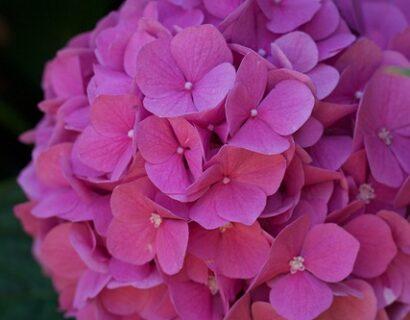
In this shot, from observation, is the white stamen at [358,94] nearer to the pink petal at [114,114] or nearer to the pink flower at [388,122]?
the pink flower at [388,122]

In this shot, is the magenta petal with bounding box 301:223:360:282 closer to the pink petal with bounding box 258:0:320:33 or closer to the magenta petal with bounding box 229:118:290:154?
the magenta petal with bounding box 229:118:290:154

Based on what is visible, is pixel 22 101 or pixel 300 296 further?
pixel 22 101

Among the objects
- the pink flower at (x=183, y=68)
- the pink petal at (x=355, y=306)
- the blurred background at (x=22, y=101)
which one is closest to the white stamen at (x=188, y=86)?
the pink flower at (x=183, y=68)

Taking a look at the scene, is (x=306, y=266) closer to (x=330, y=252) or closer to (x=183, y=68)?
(x=330, y=252)

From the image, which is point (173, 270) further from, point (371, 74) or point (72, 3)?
point (72, 3)

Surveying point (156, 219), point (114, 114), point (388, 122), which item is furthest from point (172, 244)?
point (388, 122)

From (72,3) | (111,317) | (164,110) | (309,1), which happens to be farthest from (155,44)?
(72,3)
